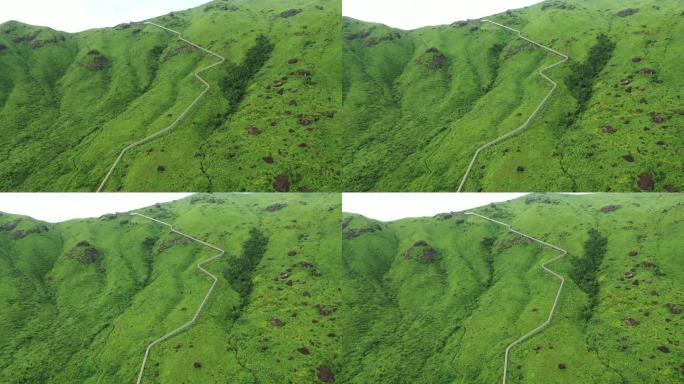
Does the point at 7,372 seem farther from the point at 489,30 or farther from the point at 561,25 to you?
the point at 561,25

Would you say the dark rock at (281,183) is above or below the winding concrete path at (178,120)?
below

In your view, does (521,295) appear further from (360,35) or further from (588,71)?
(360,35)

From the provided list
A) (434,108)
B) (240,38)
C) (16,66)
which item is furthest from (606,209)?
(16,66)

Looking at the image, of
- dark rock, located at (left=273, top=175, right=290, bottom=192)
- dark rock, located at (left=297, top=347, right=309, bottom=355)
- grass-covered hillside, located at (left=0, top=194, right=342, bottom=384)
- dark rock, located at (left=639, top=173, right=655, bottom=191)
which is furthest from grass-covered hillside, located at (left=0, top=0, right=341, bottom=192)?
dark rock, located at (left=639, top=173, right=655, bottom=191)

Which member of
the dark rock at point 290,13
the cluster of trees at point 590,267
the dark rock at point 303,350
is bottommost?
the dark rock at point 303,350

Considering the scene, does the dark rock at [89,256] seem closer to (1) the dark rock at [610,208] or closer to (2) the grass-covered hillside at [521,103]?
(2) the grass-covered hillside at [521,103]

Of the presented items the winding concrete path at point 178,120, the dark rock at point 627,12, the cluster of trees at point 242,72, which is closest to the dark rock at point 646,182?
the dark rock at point 627,12
